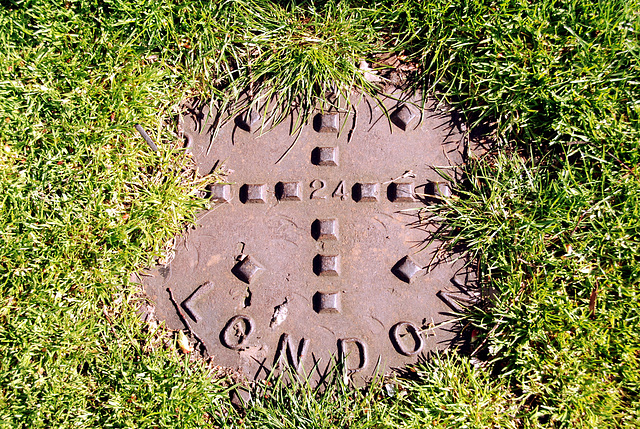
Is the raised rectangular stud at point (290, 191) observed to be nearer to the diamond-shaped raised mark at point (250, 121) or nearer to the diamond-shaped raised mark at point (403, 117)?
the diamond-shaped raised mark at point (250, 121)

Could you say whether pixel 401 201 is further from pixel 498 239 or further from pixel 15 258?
pixel 15 258

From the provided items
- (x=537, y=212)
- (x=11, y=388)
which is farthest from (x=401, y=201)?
(x=11, y=388)

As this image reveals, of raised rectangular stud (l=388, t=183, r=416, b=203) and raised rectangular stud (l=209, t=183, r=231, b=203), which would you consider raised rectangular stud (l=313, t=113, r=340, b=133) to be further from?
raised rectangular stud (l=209, t=183, r=231, b=203)

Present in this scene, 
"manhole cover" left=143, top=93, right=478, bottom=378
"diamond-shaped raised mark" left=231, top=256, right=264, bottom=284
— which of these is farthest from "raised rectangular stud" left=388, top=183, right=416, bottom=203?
"diamond-shaped raised mark" left=231, top=256, right=264, bottom=284

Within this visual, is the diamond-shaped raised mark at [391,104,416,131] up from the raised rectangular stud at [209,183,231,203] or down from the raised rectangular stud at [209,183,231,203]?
up

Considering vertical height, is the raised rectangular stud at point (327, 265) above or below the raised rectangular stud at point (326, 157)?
below

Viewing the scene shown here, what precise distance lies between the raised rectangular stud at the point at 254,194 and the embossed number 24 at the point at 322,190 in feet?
0.84

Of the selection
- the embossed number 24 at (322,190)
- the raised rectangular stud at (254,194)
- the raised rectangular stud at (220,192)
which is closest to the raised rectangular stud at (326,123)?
the embossed number 24 at (322,190)

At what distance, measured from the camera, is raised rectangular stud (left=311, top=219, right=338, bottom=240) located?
2256 millimetres

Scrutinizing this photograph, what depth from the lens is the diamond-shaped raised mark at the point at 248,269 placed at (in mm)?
2262

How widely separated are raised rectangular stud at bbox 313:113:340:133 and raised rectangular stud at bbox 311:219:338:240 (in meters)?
0.50

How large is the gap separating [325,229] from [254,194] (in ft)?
1.42

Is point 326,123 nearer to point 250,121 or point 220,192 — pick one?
point 250,121

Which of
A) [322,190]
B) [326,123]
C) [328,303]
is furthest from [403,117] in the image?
[328,303]
